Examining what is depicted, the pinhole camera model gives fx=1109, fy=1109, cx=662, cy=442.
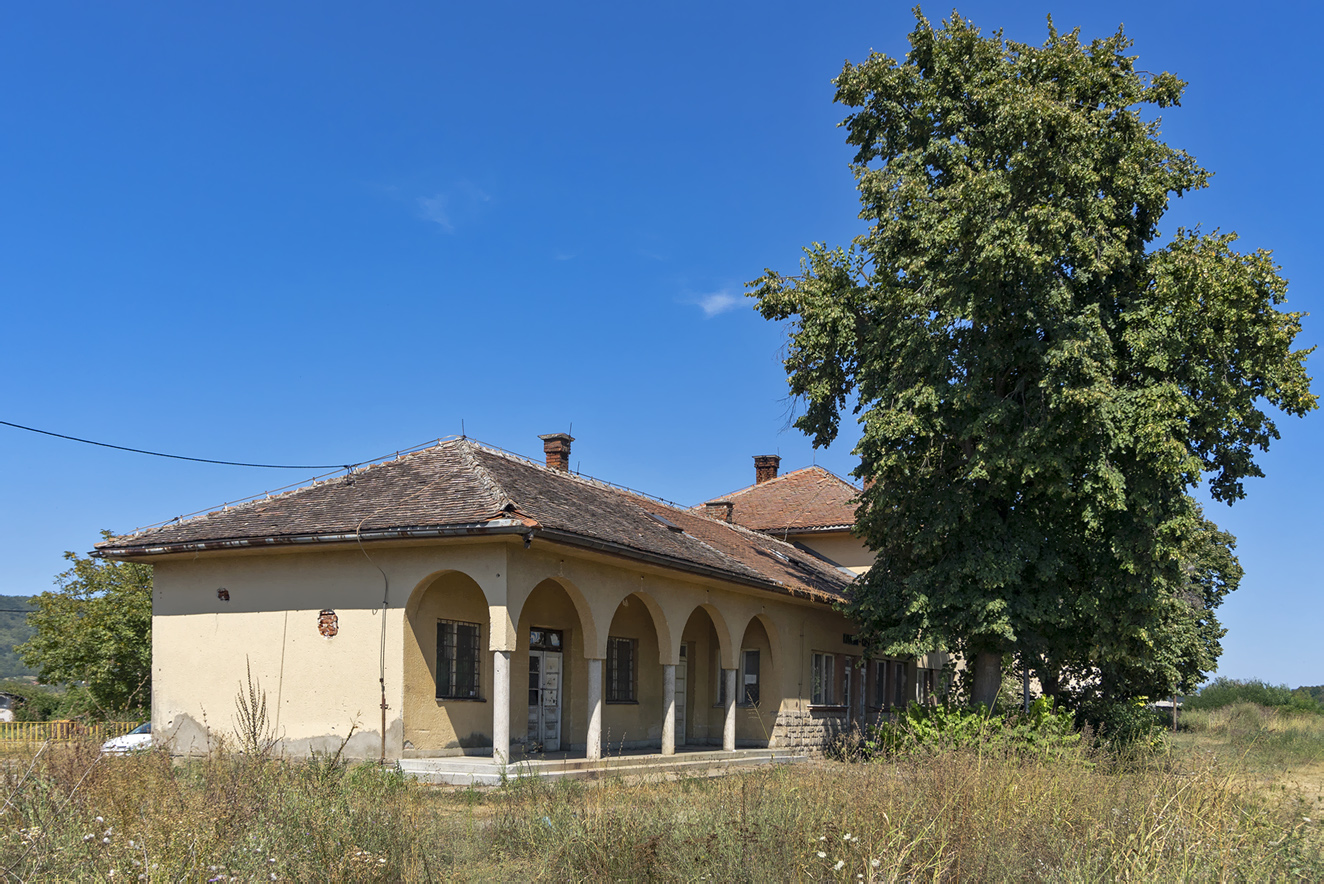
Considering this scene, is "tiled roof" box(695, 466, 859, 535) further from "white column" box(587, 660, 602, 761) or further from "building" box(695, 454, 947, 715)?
"white column" box(587, 660, 602, 761)

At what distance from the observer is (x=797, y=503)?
31.2 meters

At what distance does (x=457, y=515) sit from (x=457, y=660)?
10.2 feet

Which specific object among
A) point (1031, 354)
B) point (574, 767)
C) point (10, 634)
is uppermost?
point (1031, 354)

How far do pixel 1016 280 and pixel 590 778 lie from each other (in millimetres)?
9660

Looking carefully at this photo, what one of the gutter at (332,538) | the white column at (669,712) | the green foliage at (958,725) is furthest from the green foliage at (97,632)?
the green foliage at (958,725)

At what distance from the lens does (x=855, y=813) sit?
718 centimetres

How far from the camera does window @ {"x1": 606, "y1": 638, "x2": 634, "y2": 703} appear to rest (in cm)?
2023

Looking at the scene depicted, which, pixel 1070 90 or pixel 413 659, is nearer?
pixel 413 659

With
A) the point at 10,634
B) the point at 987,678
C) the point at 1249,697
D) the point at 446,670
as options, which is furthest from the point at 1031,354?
the point at 10,634

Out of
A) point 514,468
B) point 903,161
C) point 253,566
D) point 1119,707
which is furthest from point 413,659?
point 1119,707

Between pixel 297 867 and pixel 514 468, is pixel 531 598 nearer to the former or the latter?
pixel 514 468

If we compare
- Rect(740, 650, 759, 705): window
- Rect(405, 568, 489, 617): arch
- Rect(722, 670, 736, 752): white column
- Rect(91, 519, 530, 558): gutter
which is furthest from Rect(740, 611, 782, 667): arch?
Rect(91, 519, 530, 558): gutter

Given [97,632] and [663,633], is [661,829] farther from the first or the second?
[97,632]

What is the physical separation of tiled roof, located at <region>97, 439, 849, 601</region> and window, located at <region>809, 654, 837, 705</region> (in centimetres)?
297
